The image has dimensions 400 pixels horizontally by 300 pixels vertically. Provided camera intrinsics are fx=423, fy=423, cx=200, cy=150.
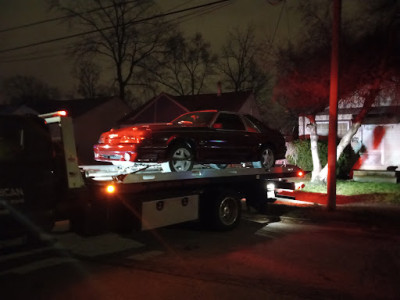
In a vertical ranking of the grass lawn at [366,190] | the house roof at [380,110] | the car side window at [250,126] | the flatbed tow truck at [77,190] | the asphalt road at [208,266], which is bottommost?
Answer: the asphalt road at [208,266]

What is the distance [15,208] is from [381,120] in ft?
56.5

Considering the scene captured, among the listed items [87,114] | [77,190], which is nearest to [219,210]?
[77,190]

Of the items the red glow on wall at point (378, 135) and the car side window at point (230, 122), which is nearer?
the car side window at point (230, 122)

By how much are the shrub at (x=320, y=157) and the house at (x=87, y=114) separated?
17.1m

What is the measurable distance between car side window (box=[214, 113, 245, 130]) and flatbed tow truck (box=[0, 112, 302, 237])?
120cm

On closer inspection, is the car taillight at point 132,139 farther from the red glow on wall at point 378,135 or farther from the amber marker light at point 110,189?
the red glow on wall at point 378,135

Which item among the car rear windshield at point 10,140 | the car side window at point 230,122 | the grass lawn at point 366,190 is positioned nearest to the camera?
the car rear windshield at point 10,140

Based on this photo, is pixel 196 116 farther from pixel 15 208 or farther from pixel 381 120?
pixel 381 120

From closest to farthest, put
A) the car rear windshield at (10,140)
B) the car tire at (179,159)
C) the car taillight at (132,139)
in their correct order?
the car rear windshield at (10,140)
the car taillight at (132,139)
the car tire at (179,159)

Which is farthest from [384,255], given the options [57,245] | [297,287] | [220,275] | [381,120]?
[381,120]

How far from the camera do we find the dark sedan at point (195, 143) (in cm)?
759

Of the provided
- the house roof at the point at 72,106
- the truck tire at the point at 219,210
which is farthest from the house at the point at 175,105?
the truck tire at the point at 219,210

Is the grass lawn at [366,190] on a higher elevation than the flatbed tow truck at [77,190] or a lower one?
lower

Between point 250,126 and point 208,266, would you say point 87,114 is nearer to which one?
point 250,126
